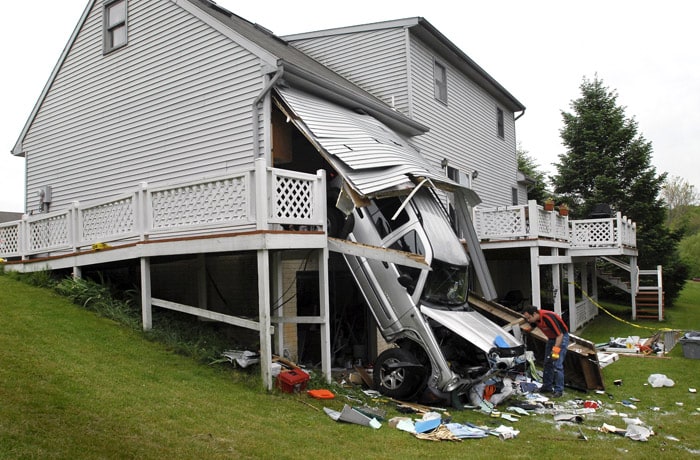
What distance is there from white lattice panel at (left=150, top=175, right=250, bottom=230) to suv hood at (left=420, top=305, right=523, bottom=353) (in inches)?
132

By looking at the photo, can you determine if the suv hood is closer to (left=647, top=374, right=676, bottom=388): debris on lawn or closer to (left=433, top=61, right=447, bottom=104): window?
(left=647, top=374, right=676, bottom=388): debris on lawn

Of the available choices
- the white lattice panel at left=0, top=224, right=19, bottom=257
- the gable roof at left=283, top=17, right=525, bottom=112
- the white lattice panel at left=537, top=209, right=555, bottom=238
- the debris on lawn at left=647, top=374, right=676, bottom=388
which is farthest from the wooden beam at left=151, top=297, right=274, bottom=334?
the gable roof at left=283, top=17, right=525, bottom=112

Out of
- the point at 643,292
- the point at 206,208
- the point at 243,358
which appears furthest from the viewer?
the point at 643,292

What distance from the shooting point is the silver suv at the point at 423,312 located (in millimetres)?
9141

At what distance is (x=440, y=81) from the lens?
18.6 metres

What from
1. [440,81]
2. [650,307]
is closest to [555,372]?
[440,81]

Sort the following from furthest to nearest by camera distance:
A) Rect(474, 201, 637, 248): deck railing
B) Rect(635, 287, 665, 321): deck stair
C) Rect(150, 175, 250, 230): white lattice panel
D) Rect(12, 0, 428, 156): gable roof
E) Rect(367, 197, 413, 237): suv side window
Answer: Rect(635, 287, 665, 321): deck stair
Rect(474, 201, 637, 248): deck railing
Rect(12, 0, 428, 156): gable roof
Rect(367, 197, 413, 237): suv side window
Rect(150, 175, 250, 230): white lattice panel

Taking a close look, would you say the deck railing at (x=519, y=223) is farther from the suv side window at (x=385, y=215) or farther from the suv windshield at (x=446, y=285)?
the suv side window at (x=385, y=215)

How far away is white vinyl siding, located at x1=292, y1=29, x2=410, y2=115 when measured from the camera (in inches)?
655

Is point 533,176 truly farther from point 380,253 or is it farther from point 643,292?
point 380,253

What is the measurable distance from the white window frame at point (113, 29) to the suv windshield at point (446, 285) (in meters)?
9.83

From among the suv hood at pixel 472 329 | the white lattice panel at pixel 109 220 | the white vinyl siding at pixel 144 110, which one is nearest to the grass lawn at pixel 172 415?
the suv hood at pixel 472 329

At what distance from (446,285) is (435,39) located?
9.71 m

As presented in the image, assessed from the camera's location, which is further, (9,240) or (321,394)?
(9,240)
